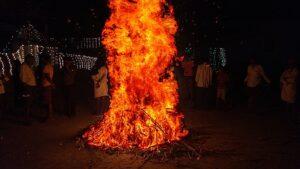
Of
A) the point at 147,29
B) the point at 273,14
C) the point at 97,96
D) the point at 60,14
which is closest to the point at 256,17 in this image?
the point at 273,14

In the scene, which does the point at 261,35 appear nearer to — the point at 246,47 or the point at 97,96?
the point at 246,47

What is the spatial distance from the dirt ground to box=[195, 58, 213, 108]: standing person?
1.57m

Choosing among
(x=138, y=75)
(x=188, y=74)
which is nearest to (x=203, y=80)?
(x=188, y=74)

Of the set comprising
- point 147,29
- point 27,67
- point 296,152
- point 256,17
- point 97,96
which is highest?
point 256,17

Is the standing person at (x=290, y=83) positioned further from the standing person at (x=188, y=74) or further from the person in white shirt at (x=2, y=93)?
the person in white shirt at (x=2, y=93)

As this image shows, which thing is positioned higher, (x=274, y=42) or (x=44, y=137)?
(x=274, y=42)

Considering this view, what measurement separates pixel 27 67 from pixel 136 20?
4.33 metres

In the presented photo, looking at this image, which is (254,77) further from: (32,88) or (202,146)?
(32,88)

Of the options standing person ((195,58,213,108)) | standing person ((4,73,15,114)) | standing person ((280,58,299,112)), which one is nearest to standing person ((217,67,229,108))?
standing person ((195,58,213,108))

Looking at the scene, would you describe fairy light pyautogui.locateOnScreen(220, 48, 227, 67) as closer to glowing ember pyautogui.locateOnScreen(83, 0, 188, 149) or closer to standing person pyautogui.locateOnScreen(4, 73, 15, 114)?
standing person pyautogui.locateOnScreen(4, 73, 15, 114)

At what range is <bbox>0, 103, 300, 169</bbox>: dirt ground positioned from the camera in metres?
8.29

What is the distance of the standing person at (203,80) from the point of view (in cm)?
1451

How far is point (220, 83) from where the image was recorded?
47.0 ft

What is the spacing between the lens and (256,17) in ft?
76.2
